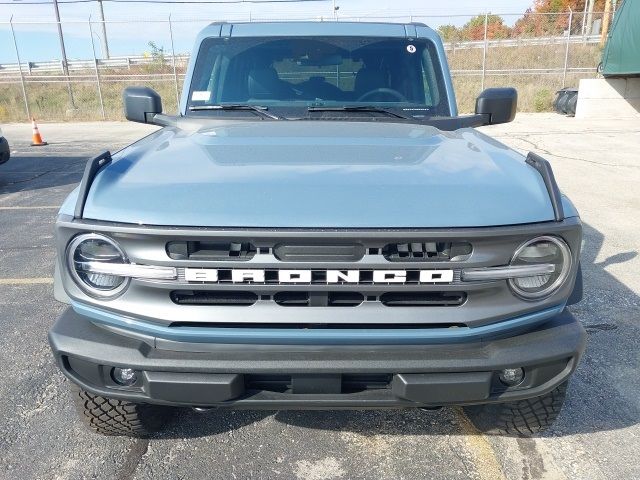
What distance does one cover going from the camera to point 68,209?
212 cm

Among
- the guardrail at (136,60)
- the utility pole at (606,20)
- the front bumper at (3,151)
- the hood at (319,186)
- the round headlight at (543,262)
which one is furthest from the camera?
the guardrail at (136,60)

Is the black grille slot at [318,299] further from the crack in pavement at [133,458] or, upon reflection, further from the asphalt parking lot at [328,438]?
the crack in pavement at [133,458]

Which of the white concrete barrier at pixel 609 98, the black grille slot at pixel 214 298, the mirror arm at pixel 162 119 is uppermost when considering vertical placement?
the mirror arm at pixel 162 119

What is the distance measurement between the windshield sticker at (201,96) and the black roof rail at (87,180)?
48.6 inches

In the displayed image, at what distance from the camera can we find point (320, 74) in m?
3.50

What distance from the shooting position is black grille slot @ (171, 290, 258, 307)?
2016mm

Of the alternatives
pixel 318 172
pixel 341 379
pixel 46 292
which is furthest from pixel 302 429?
pixel 46 292

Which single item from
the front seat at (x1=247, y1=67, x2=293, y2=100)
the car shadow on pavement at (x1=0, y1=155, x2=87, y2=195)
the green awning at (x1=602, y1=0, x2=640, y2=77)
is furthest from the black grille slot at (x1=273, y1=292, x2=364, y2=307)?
the green awning at (x1=602, y1=0, x2=640, y2=77)

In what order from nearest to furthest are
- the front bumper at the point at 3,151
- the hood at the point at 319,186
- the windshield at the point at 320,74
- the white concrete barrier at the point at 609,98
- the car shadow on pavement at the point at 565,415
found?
1. the hood at the point at 319,186
2. the car shadow on pavement at the point at 565,415
3. the windshield at the point at 320,74
4. the front bumper at the point at 3,151
5. the white concrete barrier at the point at 609,98

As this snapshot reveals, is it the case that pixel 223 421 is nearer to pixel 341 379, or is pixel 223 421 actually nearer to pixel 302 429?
pixel 302 429

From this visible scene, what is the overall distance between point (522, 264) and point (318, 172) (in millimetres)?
840

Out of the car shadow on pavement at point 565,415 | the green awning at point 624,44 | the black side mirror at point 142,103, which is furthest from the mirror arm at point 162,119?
the green awning at point 624,44

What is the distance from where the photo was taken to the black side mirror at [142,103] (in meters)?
3.56

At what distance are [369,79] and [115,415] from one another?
246cm
